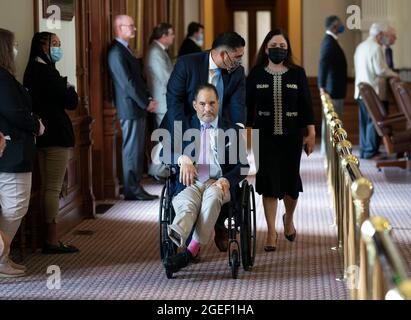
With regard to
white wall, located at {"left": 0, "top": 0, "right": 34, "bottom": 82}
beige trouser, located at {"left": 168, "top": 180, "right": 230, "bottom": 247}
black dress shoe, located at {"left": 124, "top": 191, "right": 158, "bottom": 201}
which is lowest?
black dress shoe, located at {"left": 124, "top": 191, "right": 158, "bottom": 201}

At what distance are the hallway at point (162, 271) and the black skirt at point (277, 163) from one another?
46 centimetres

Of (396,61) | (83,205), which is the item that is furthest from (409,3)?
(83,205)

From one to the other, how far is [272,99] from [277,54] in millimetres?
307

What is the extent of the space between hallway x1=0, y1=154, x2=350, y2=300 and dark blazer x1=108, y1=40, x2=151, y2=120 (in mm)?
1467

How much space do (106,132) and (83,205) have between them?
4.42 feet

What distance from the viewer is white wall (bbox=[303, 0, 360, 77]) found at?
56.3 feet

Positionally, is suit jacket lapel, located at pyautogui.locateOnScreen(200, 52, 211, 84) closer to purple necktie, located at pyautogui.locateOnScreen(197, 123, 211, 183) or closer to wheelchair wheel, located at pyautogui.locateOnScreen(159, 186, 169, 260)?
purple necktie, located at pyautogui.locateOnScreen(197, 123, 211, 183)

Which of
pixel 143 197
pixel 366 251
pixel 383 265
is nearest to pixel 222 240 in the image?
pixel 143 197

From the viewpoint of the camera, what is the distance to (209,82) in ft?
19.8

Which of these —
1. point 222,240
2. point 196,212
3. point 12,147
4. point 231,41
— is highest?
point 231,41

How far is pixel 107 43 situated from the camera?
9164mm

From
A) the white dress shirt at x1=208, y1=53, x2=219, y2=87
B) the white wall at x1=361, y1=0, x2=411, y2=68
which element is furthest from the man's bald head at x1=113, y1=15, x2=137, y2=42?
the white wall at x1=361, y1=0, x2=411, y2=68

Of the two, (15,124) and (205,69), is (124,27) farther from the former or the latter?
(15,124)

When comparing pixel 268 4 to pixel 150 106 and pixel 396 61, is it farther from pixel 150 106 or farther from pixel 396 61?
pixel 150 106
